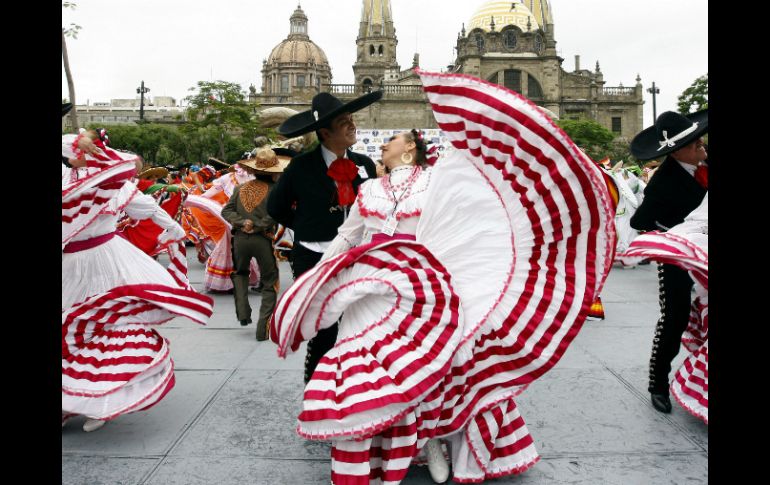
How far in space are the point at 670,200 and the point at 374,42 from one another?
89481 mm

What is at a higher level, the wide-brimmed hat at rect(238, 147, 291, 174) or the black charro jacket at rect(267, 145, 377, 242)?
the wide-brimmed hat at rect(238, 147, 291, 174)

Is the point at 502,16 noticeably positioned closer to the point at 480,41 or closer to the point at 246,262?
the point at 480,41

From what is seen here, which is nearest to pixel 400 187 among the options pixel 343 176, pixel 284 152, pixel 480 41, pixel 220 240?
pixel 343 176

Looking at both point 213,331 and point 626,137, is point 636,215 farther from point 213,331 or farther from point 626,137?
point 626,137

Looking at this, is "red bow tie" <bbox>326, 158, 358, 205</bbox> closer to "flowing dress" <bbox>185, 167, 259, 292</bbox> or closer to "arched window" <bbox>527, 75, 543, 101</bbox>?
"flowing dress" <bbox>185, 167, 259, 292</bbox>

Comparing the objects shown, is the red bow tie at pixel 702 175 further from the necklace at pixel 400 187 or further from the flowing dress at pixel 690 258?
the necklace at pixel 400 187

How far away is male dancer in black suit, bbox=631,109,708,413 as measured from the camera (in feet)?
12.7

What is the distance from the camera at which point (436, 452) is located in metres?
3.15

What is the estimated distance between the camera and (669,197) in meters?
3.99

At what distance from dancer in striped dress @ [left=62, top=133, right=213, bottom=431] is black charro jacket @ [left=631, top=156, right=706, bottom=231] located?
2.93m

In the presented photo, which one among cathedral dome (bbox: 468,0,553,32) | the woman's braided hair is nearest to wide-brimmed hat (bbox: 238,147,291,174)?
the woman's braided hair

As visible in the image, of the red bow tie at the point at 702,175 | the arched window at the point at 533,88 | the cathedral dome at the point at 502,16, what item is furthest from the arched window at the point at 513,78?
the red bow tie at the point at 702,175

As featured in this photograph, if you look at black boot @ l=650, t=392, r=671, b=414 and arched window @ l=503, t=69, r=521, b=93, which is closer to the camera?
black boot @ l=650, t=392, r=671, b=414

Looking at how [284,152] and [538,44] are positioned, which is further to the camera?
[538,44]
